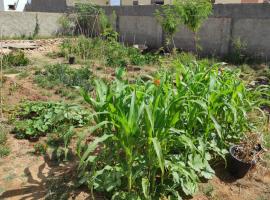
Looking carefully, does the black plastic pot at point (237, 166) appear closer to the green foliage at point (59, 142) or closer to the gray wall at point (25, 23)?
the green foliage at point (59, 142)

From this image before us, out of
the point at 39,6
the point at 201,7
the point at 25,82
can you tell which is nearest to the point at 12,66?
the point at 25,82

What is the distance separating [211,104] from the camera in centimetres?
300

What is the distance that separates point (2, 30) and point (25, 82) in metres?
7.81

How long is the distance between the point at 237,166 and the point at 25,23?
13.3m

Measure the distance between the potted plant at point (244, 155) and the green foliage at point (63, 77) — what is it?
3.46 meters

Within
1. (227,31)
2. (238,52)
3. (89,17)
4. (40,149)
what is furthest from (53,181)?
(89,17)

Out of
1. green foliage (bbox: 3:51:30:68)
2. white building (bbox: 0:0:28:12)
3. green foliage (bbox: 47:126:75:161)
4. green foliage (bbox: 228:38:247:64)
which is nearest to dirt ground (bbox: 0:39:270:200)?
green foliage (bbox: 47:126:75:161)

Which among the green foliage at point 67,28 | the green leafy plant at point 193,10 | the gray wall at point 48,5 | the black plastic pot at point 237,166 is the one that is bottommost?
the black plastic pot at point 237,166

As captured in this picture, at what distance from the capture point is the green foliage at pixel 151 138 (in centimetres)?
237

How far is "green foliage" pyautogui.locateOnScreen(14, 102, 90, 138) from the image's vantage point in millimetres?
3936

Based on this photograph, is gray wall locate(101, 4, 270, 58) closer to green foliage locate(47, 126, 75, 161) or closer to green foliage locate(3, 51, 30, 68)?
green foliage locate(3, 51, 30, 68)

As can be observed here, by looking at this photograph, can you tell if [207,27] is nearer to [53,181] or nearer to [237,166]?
[237,166]

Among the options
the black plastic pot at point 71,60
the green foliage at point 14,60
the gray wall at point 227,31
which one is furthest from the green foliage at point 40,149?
the gray wall at point 227,31

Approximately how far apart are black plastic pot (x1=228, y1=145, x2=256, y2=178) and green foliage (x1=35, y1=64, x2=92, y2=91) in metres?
3.46
